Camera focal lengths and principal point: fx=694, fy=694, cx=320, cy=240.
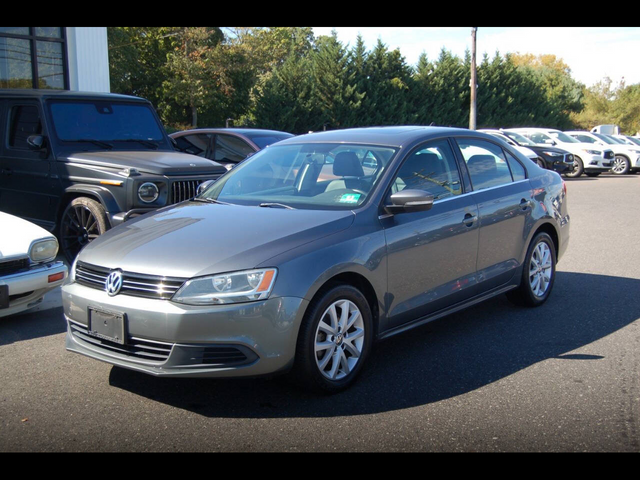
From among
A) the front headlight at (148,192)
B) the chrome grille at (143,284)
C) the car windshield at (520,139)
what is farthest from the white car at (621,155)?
the chrome grille at (143,284)

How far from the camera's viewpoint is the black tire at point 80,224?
7.52 m

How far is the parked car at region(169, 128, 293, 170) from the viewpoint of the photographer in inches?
453

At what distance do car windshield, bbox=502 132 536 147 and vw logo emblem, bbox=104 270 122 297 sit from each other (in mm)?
21701

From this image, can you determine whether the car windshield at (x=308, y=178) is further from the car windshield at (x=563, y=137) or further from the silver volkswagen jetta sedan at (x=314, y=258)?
the car windshield at (x=563, y=137)

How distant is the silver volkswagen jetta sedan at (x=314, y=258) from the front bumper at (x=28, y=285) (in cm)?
123

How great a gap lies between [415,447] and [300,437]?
602mm

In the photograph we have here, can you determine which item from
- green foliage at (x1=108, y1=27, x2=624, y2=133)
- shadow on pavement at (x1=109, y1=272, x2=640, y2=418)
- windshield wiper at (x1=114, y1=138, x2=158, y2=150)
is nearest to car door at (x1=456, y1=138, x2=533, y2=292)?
shadow on pavement at (x1=109, y1=272, x2=640, y2=418)

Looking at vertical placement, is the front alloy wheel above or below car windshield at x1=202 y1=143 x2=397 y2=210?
below

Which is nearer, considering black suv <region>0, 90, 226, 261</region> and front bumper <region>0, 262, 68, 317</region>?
front bumper <region>0, 262, 68, 317</region>

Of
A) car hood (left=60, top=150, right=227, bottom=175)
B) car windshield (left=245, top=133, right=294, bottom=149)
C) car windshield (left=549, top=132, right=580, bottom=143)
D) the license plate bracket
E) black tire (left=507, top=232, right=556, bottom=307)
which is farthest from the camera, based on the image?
car windshield (left=549, top=132, right=580, bottom=143)

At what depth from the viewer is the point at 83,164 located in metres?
7.90

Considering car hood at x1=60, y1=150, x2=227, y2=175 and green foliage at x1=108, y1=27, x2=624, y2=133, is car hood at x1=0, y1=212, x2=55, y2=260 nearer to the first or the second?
car hood at x1=60, y1=150, x2=227, y2=175

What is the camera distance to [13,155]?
8.48 m
